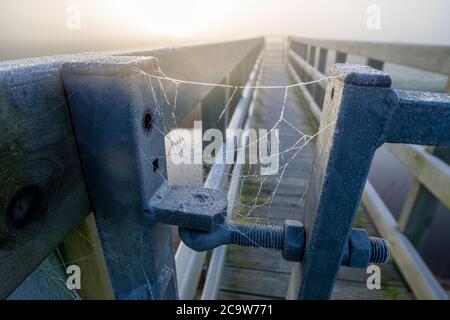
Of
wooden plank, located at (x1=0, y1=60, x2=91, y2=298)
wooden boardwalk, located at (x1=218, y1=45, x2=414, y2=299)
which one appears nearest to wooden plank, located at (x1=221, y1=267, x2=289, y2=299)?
wooden boardwalk, located at (x1=218, y1=45, x2=414, y2=299)

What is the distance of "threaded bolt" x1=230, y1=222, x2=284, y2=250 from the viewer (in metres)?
1.02

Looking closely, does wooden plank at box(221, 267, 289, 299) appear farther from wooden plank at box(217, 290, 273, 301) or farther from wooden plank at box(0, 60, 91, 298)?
wooden plank at box(0, 60, 91, 298)

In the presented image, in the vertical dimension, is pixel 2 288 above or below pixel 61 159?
below

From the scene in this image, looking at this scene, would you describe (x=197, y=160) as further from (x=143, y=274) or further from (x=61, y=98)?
(x=61, y=98)

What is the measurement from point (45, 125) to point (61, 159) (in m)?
0.10

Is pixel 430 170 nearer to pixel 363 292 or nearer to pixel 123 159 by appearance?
pixel 363 292

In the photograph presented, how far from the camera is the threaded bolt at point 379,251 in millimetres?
1015

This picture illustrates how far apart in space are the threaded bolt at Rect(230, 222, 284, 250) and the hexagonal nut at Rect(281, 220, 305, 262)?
0.08ft

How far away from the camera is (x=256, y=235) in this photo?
1035 millimetres

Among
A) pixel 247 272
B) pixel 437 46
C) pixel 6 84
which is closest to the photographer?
pixel 6 84

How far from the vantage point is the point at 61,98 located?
66cm

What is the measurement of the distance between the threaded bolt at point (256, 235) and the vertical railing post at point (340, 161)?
12 centimetres

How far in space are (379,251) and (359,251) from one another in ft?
0.24

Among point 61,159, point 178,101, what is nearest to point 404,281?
point 178,101
